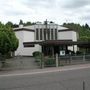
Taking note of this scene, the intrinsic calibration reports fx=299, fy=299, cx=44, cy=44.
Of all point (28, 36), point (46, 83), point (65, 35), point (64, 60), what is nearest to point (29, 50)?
point (28, 36)

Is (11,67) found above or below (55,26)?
below

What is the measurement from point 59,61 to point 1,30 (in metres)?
8.48

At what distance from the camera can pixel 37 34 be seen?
62562 millimetres

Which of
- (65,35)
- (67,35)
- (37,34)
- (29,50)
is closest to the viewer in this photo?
(29,50)

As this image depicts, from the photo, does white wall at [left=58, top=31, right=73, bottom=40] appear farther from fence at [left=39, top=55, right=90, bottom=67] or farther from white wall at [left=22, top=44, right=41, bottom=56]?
fence at [left=39, top=55, right=90, bottom=67]

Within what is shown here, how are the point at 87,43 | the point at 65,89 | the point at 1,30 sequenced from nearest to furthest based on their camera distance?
the point at 65,89 → the point at 1,30 → the point at 87,43

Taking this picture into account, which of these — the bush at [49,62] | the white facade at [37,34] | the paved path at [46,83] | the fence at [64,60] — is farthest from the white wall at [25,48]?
the paved path at [46,83]

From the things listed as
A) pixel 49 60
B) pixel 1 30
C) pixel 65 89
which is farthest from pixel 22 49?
pixel 65 89

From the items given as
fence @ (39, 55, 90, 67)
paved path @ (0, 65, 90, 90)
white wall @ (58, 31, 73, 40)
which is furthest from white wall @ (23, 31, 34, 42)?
paved path @ (0, 65, 90, 90)

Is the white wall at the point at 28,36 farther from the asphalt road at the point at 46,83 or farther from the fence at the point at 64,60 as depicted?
the asphalt road at the point at 46,83

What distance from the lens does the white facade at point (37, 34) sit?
59.9 metres

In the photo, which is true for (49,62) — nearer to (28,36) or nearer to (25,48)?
(25,48)

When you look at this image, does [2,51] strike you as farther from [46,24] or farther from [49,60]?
[46,24]

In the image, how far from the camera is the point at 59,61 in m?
35.4
